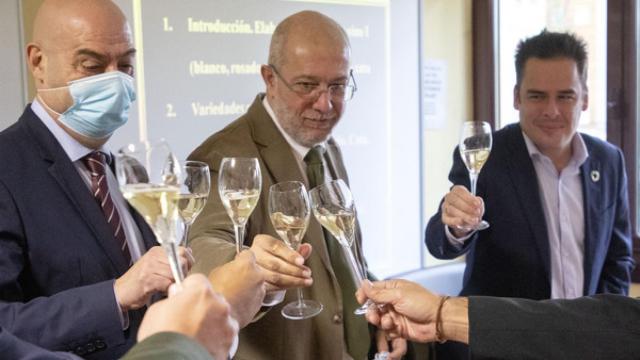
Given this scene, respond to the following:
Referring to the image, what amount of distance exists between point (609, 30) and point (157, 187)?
3.68m

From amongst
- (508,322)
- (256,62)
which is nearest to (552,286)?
(508,322)

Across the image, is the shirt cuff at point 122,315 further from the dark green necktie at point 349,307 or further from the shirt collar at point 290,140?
the shirt collar at point 290,140

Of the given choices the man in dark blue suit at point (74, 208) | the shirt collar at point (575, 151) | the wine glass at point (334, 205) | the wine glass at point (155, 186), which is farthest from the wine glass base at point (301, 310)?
the shirt collar at point (575, 151)

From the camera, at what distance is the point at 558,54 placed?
2598 millimetres

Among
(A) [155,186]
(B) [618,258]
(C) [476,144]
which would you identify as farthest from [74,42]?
(B) [618,258]

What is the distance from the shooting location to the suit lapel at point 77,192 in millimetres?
1773

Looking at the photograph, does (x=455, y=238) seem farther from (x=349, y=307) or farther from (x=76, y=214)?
(x=76, y=214)

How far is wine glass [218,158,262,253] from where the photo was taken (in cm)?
161

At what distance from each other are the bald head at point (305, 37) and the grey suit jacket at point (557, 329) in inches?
43.4

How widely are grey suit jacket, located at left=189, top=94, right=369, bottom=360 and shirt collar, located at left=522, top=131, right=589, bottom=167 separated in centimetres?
101

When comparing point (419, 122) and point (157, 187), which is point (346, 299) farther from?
point (419, 122)

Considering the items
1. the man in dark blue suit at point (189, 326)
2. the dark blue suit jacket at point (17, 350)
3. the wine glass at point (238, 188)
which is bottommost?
the dark blue suit jacket at point (17, 350)

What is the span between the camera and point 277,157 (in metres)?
2.21

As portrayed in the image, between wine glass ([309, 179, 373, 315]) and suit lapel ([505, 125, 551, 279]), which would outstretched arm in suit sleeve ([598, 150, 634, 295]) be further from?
wine glass ([309, 179, 373, 315])
